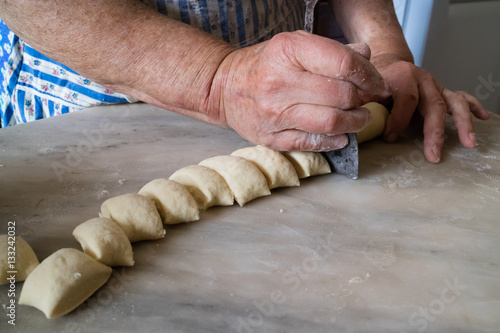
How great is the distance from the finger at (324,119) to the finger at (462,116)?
0.52 meters

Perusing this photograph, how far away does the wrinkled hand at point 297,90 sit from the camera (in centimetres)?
99

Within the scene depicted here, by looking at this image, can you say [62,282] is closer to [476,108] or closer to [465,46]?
[476,108]

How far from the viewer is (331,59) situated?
0.97 meters

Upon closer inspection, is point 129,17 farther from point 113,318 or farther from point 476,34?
point 476,34

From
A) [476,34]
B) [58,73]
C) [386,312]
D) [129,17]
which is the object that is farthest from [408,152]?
[476,34]

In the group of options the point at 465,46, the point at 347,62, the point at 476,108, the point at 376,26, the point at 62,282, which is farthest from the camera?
the point at 465,46

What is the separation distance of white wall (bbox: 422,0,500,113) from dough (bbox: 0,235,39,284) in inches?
108

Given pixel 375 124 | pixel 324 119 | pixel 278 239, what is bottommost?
pixel 278 239

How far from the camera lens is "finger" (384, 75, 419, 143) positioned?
4.67 ft

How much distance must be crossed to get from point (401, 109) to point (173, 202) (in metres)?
0.87

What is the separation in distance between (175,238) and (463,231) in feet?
2.37

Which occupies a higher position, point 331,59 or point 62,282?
point 331,59

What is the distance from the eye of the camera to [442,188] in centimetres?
A: 120

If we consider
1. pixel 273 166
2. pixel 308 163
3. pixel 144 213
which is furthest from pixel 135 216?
pixel 308 163
